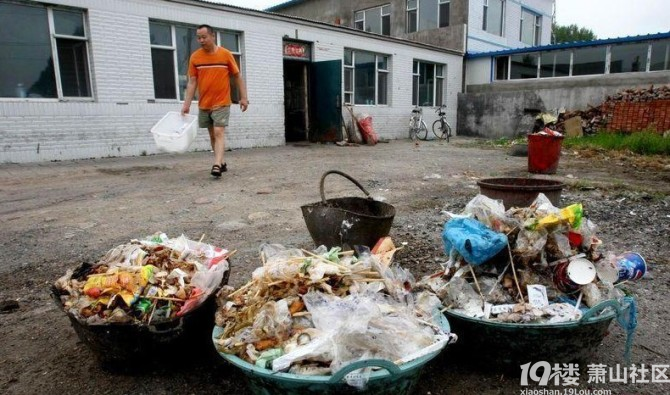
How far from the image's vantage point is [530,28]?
70.5 ft

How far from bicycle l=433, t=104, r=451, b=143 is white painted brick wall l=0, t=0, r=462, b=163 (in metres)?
5.85

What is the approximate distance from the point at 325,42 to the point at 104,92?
655 centimetres

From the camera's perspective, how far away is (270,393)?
1.48 meters

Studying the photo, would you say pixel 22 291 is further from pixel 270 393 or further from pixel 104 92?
pixel 104 92

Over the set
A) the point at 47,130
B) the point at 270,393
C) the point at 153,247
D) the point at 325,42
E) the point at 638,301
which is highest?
the point at 325,42

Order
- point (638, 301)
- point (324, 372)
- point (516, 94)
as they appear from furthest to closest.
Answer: point (516, 94) → point (638, 301) → point (324, 372)

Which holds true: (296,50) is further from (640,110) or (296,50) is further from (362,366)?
(362,366)

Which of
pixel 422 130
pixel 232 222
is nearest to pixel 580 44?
pixel 422 130

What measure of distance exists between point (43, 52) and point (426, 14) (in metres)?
15.5

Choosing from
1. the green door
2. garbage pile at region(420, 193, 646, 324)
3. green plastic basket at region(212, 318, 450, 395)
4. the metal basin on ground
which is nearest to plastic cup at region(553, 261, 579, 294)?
garbage pile at region(420, 193, 646, 324)

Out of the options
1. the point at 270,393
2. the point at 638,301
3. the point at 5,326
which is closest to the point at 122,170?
the point at 5,326

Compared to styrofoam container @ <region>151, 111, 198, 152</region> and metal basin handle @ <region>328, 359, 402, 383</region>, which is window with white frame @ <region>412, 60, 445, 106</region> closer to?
styrofoam container @ <region>151, 111, 198, 152</region>

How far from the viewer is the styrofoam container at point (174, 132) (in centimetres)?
571

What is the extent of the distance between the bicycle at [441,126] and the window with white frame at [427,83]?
532 mm
